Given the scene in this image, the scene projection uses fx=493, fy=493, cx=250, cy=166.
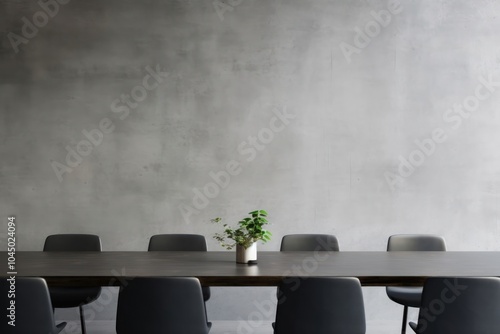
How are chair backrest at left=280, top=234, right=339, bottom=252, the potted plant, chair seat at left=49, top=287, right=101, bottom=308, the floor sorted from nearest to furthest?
the potted plant → chair seat at left=49, top=287, right=101, bottom=308 → chair backrest at left=280, top=234, right=339, bottom=252 → the floor

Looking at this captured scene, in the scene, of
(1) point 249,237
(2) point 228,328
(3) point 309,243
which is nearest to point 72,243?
(2) point 228,328

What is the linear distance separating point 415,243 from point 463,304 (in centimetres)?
158

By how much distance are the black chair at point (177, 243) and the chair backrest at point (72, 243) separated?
450mm

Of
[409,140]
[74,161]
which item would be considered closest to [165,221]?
[74,161]

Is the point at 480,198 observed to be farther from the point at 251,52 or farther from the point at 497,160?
the point at 251,52

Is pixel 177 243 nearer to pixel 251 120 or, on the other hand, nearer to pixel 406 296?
pixel 251 120

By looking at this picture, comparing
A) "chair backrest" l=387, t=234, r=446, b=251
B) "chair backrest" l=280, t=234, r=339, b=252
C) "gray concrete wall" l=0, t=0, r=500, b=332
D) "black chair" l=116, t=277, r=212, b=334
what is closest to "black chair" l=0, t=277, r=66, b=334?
"black chair" l=116, t=277, r=212, b=334

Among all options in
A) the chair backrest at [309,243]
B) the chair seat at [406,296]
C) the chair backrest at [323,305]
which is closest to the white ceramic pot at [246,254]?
the chair backrest at [323,305]

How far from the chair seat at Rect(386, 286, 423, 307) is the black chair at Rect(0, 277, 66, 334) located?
2.40 metres

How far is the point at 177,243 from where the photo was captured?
13.4 ft

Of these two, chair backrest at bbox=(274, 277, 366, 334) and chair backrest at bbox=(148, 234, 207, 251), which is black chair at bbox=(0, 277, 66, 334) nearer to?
chair backrest at bbox=(274, 277, 366, 334)

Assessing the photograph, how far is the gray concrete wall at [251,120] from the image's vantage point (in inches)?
189

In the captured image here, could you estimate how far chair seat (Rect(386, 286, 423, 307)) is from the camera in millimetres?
3607

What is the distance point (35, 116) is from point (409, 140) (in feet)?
12.0
